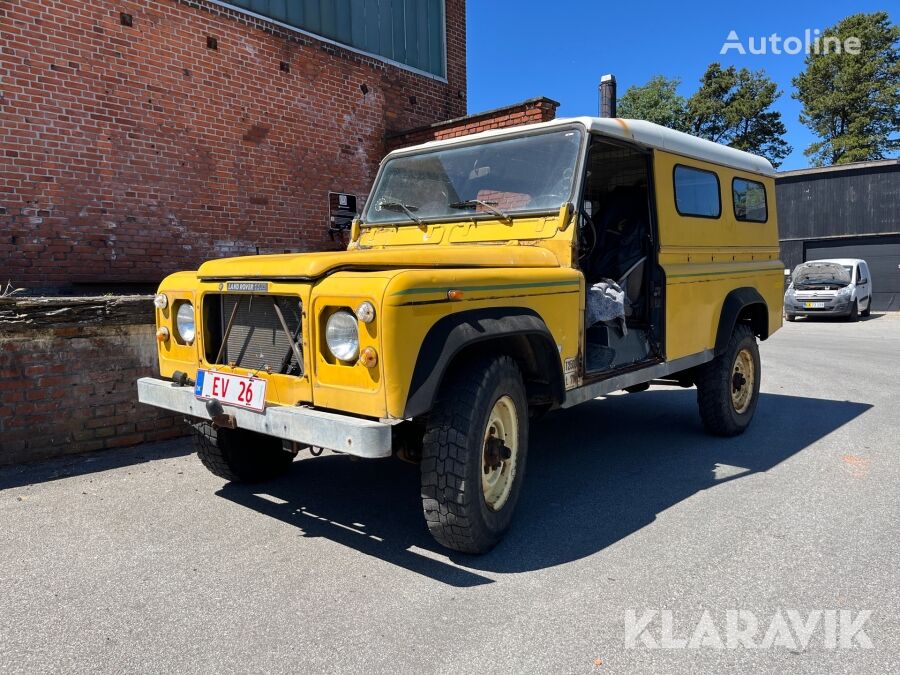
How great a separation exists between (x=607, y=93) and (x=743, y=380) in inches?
221

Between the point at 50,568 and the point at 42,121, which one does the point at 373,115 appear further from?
the point at 50,568

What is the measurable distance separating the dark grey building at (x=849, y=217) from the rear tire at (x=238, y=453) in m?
25.6

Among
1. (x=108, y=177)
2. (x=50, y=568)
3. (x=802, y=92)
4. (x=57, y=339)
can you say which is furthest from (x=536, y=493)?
(x=802, y=92)

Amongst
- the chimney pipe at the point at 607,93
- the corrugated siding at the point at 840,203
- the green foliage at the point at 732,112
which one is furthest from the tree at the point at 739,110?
the chimney pipe at the point at 607,93

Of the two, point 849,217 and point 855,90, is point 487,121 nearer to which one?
point 849,217

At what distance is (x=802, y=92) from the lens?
39.1m

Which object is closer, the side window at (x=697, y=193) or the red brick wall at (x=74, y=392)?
the red brick wall at (x=74, y=392)

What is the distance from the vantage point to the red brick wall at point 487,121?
8.20m

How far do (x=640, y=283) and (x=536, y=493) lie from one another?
5.70 feet

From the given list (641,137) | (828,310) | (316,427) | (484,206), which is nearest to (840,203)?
(828,310)

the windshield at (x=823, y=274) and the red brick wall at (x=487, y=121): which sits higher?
the red brick wall at (x=487, y=121)

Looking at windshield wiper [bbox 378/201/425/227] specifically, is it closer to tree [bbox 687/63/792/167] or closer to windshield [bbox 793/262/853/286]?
windshield [bbox 793/262/853/286]

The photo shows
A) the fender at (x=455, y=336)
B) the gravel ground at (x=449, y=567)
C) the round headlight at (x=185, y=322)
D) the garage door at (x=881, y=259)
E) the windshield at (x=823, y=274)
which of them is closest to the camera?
the gravel ground at (x=449, y=567)

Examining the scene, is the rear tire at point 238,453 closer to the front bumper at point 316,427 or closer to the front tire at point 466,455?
the front bumper at point 316,427
